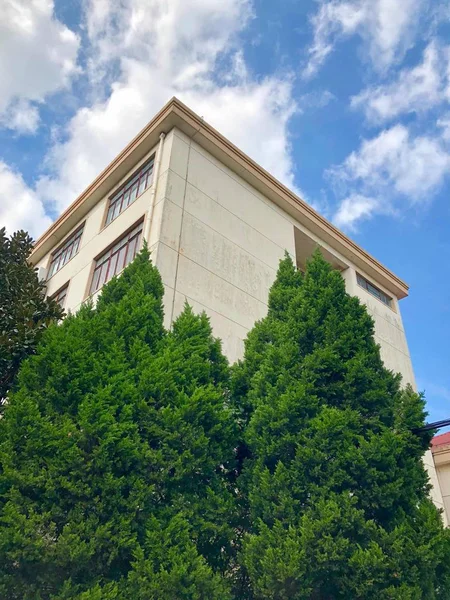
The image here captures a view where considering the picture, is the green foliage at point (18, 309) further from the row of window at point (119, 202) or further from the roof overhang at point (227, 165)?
the roof overhang at point (227, 165)

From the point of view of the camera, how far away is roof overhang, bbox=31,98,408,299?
49.1 ft

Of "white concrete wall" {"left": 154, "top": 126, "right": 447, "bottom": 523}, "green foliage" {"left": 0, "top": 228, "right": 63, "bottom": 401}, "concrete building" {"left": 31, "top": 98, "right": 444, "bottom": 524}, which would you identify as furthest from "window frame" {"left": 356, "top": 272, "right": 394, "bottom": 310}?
"green foliage" {"left": 0, "top": 228, "right": 63, "bottom": 401}

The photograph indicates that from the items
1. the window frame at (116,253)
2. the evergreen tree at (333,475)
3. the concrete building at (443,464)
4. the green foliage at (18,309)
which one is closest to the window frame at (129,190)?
the window frame at (116,253)

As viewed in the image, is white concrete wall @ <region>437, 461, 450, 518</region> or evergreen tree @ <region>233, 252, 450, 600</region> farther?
white concrete wall @ <region>437, 461, 450, 518</region>

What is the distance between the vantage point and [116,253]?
15.2m

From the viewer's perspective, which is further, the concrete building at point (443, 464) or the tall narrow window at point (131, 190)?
the concrete building at point (443, 464)

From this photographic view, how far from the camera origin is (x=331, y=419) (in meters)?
7.39

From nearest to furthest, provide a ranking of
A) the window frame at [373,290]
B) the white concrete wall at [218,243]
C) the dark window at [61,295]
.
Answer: the white concrete wall at [218,243] < the dark window at [61,295] < the window frame at [373,290]

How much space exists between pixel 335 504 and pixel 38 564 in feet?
12.7

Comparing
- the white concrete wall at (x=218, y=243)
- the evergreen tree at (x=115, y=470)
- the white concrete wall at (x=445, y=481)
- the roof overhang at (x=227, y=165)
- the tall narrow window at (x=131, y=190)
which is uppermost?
the roof overhang at (x=227, y=165)

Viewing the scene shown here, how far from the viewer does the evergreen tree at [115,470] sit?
250 inches

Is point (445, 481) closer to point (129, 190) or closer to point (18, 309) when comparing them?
point (129, 190)

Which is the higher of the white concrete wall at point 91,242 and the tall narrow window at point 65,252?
the tall narrow window at point 65,252

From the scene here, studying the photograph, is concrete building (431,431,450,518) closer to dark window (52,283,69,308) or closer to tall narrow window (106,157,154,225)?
tall narrow window (106,157,154,225)
